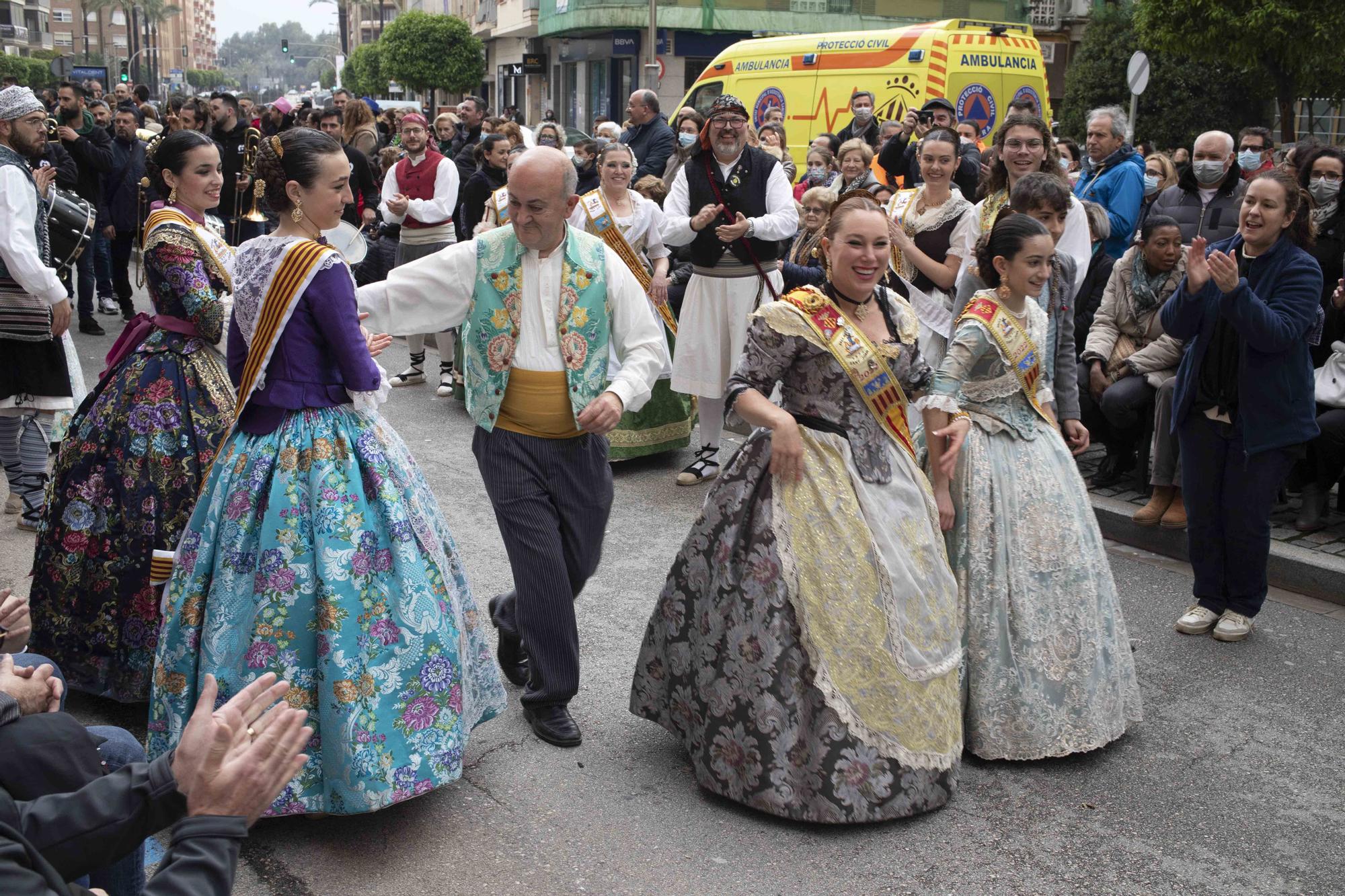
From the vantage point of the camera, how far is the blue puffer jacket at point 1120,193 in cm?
841

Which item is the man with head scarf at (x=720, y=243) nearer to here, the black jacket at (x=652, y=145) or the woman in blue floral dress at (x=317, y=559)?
the woman in blue floral dress at (x=317, y=559)

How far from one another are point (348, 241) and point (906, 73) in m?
11.9

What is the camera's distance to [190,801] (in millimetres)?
2018

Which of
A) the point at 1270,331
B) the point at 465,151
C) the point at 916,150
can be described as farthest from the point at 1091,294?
the point at 465,151

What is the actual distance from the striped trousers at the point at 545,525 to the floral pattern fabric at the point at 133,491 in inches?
39.8

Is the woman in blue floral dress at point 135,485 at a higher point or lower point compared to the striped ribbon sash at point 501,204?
lower

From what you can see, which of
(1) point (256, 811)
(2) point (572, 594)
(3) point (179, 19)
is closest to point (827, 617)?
(2) point (572, 594)

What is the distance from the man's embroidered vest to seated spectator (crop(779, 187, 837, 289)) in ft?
11.1

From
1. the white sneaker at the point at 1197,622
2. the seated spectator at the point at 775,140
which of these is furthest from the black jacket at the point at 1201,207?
the seated spectator at the point at 775,140

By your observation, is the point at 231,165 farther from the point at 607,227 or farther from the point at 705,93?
the point at 705,93

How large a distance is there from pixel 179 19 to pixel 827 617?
17811 cm

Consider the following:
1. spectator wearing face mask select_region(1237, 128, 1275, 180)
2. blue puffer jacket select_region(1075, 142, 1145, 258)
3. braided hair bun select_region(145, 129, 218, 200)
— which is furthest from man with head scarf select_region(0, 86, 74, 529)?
spectator wearing face mask select_region(1237, 128, 1275, 180)

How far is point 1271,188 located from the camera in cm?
509

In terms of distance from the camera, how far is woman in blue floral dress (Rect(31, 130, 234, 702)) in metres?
4.40
